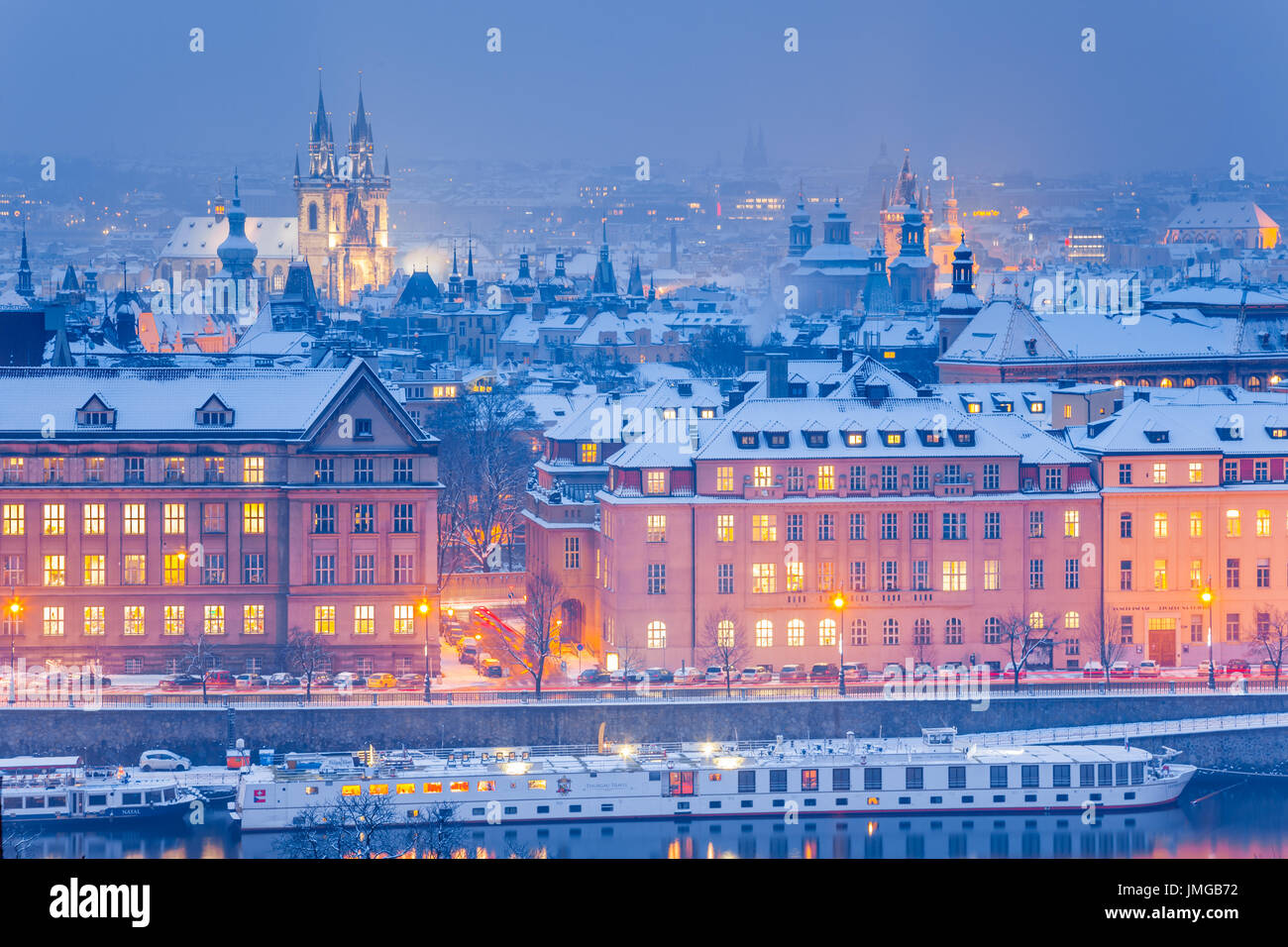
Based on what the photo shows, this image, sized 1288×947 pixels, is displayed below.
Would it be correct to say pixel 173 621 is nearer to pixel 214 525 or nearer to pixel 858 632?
pixel 214 525

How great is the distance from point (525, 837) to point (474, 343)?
82.4 meters

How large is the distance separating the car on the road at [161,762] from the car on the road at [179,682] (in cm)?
206

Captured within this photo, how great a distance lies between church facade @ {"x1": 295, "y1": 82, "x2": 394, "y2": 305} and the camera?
6378 inches

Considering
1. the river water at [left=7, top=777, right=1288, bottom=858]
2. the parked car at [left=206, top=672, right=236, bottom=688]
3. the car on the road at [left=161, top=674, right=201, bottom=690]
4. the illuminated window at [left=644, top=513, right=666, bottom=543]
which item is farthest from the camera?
the illuminated window at [left=644, top=513, right=666, bottom=543]

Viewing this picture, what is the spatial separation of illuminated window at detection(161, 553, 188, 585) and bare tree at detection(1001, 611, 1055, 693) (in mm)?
13275

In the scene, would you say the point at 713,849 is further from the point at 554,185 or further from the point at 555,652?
the point at 554,185

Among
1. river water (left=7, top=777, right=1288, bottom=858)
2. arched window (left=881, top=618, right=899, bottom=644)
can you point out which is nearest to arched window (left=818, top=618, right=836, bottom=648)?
arched window (left=881, top=618, right=899, bottom=644)

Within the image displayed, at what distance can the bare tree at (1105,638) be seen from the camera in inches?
1574

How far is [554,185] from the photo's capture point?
17312 cm

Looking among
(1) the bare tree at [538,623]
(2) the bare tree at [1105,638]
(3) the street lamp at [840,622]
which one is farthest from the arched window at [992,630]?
(1) the bare tree at [538,623]

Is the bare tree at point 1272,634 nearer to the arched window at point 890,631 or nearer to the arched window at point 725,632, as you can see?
the arched window at point 890,631

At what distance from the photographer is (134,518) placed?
3888 cm

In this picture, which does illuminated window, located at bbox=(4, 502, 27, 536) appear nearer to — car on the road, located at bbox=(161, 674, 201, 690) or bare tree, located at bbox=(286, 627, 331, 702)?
car on the road, located at bbox=(161, 674, 201, 690)
